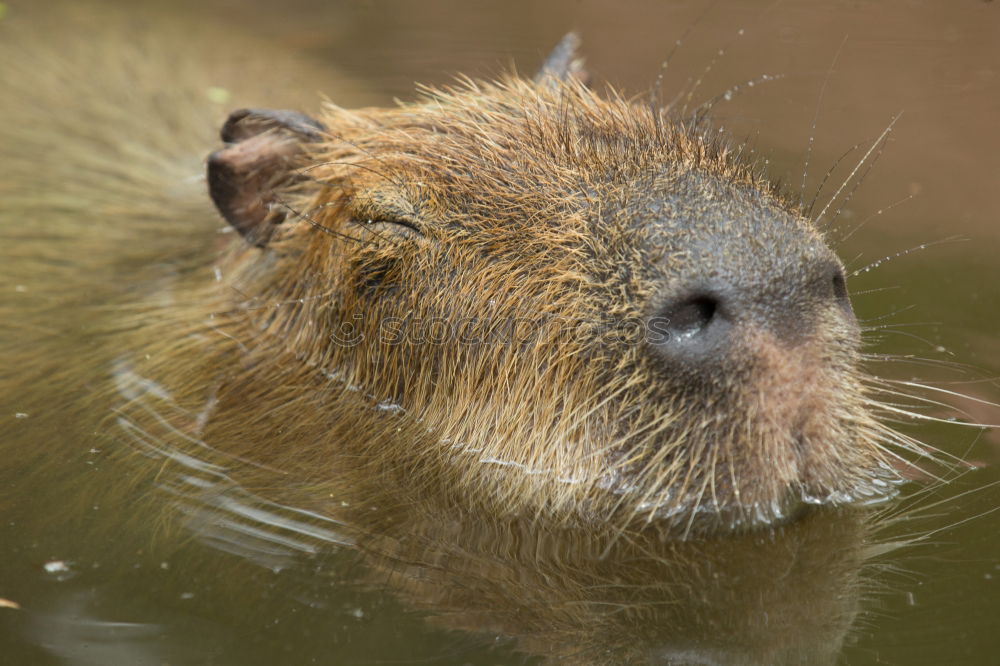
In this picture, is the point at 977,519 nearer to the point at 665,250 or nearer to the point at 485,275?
the point at 665,250

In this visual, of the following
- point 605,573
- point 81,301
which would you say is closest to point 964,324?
point 605,573

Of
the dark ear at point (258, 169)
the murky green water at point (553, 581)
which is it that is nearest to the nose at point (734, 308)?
the murky green water at point (553, 581)

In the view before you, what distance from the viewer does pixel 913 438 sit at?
2.82 metres

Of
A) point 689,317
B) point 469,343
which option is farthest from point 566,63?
point 689,317

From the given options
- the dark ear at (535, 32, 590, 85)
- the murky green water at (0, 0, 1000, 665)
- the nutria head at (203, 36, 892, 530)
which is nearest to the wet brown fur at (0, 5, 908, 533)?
the nutria head at (203, 36, 892, 530)

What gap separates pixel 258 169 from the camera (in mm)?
3242

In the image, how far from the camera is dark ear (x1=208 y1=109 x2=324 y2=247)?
322cm

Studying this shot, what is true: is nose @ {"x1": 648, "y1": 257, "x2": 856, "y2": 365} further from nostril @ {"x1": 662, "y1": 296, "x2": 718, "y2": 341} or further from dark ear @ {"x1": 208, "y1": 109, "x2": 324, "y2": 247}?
dark ear @ {"x1": 208, "y1": 109, "x2": 324, "y2": 247}

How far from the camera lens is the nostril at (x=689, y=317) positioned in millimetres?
2293

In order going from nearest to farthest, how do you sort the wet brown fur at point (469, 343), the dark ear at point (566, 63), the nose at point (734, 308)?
the nose at point (734, 308), the wet brown fur at point (469, 343), the dark ear at point (566, 63)

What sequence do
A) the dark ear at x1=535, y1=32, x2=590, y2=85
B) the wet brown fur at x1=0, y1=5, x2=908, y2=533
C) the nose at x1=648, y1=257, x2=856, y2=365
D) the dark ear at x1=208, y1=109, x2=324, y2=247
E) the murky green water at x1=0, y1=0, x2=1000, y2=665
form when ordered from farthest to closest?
1. the dark ear at x1=535, y1=32, x2=590, y2=85
2. the dark ear at x1=208, y1=109, x2=324, y2=247
3. the wet brown fur at x1=0, y1=5, x2=908, y2=533
4. the nose at x1=648, y1=257, x2=856, y2=365
5. the murky green water at x1=0, y1=0, x2=1000, y2=665

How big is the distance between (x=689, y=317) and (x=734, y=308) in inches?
3.8

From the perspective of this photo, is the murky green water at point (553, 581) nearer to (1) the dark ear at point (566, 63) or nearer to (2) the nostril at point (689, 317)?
(2) the nostril at point (689, 317)

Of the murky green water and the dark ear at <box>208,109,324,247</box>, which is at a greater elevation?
the dark ear at <box>208,109,324,247</box>
